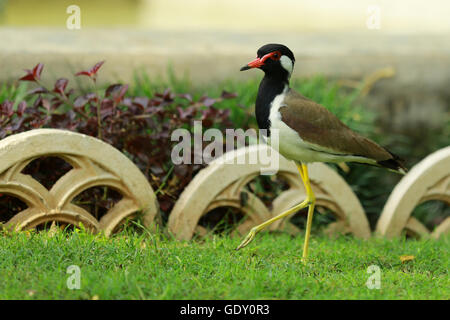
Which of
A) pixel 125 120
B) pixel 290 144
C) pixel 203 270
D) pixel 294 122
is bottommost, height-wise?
pixel 203 270

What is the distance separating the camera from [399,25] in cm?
914

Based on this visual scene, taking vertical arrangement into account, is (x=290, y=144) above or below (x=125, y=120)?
below

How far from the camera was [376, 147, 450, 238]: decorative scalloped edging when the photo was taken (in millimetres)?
4270

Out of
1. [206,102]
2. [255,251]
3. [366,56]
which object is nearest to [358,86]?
[366,56]

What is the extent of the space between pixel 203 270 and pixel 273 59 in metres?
1.06

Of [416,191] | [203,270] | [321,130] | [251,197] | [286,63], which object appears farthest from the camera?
[416,191]

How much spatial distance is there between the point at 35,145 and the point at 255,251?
4.23ft

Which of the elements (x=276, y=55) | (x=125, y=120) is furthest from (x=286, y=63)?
(x=125, y=120)

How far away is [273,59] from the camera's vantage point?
3160mm

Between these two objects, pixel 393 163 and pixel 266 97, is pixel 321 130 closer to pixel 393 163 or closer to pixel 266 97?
pixel 266 97

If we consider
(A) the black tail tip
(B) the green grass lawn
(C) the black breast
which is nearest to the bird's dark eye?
(C) the black breast

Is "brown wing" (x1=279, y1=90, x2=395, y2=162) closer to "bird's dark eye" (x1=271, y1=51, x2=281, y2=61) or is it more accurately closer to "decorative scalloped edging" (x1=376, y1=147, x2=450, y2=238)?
"bird's dark eye" (x1=271, y1=51, x2=281, y2=61)
